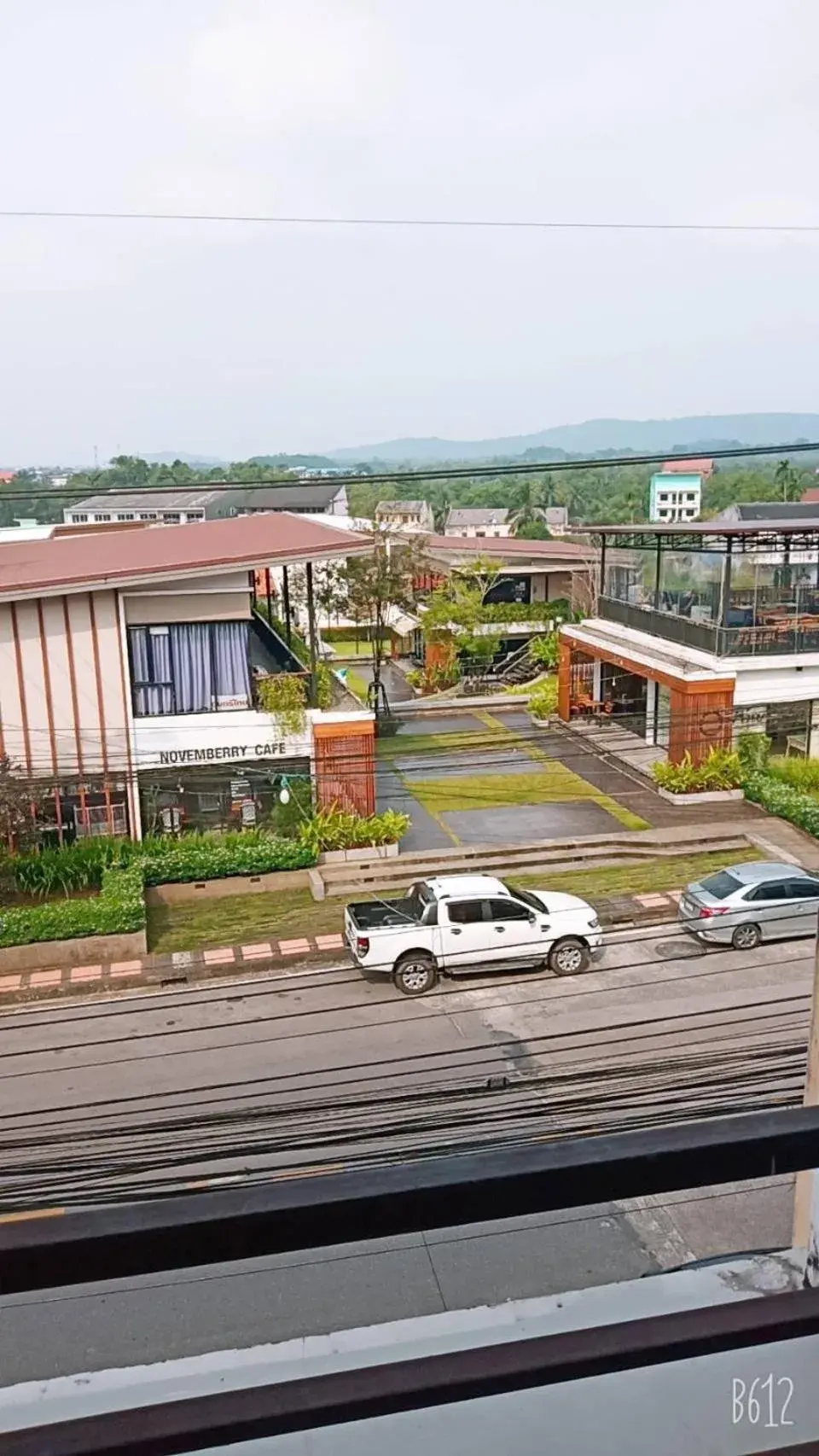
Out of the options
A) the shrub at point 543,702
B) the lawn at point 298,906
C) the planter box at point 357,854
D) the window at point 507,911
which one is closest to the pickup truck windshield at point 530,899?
the window at point 507,911

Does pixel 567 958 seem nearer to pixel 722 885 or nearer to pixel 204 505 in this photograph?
pixel 722 885

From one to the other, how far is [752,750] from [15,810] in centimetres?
1080

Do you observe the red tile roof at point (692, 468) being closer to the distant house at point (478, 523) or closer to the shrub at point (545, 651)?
the distant house at point (478, 523)

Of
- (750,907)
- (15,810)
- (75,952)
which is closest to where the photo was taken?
(750,907)

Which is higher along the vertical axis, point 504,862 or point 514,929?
point 514,929

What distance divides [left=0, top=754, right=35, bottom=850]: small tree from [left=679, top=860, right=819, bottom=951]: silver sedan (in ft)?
24.9

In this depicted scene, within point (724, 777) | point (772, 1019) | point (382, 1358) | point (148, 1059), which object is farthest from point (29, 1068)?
point (724, 777)

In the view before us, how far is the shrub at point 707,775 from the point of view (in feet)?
54.6

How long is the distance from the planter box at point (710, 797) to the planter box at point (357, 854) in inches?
186

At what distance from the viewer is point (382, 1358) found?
1.26 m

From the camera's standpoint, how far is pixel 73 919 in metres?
11.9

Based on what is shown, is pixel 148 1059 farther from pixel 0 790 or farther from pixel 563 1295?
pixel 563 1295

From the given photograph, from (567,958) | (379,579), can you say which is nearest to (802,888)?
(567,958)

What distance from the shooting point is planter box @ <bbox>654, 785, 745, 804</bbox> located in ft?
54.4
